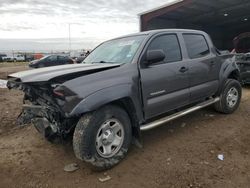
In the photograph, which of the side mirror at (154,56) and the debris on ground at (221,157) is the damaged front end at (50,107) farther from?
the debris on ground at (221,157)

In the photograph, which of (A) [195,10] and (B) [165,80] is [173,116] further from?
(A) [195,10]

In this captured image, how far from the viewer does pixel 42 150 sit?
4.24m

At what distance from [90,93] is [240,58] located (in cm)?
748

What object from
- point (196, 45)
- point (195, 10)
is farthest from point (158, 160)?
point (195, 10)

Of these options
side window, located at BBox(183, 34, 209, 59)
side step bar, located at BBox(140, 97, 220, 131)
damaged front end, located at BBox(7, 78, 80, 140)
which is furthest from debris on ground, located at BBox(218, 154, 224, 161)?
damaged front end, located at BBox(7, 78, 80, 140)

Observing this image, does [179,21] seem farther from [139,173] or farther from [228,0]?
[139,173]

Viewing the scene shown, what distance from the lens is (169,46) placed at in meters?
4.48

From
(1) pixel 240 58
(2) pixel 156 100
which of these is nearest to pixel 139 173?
(2) pixel 156 100

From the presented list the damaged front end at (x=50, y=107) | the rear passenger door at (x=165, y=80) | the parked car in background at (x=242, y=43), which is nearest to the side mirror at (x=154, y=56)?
the rear passenger door at (x=165, y=80)

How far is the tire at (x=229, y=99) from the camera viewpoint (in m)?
5.63

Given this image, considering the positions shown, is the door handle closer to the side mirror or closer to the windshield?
the side mirror

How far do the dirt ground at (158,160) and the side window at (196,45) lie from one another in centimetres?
146

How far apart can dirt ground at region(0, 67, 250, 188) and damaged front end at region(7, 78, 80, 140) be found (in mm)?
581

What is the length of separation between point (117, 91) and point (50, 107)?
933mm
